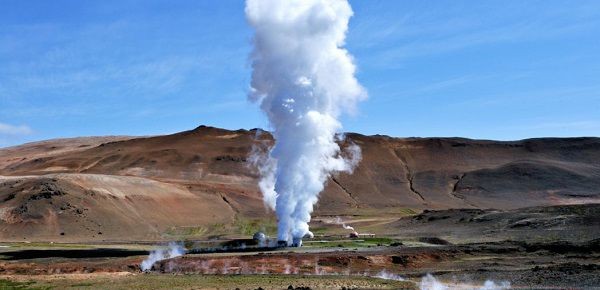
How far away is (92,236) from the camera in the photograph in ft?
276

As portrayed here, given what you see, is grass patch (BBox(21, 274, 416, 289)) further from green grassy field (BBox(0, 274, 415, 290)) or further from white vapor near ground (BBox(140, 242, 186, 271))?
white vapor near ground (BBox(140, 242, 186, 271))

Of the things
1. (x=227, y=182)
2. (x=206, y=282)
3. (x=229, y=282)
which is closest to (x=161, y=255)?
(x=206, y=282)

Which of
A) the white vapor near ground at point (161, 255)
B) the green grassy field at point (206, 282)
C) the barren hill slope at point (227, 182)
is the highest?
the barren hill slope at point (227, 182)

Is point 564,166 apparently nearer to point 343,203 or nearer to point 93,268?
point 343,203

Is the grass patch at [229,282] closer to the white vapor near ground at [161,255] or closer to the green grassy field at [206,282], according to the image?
the green grassy field at [206,282]

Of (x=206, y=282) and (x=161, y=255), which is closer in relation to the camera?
(x=206, y=282)

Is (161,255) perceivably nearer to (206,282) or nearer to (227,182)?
(206,282)

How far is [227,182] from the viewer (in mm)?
151125

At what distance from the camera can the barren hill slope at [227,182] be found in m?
91.8

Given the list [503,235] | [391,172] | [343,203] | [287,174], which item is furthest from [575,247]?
[391,172]

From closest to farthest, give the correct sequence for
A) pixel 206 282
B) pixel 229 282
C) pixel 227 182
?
1. pixel 229 282
2. pixel 206 282
3. pixel 227 182

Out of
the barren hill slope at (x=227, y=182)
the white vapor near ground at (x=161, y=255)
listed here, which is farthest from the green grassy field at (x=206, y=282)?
the barren hill slope at (x=227, y=182)

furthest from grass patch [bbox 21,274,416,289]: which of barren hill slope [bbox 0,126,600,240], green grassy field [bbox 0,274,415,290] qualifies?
barren hill slope [bbox 0,126,600,240]

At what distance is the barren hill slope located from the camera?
301 feet
